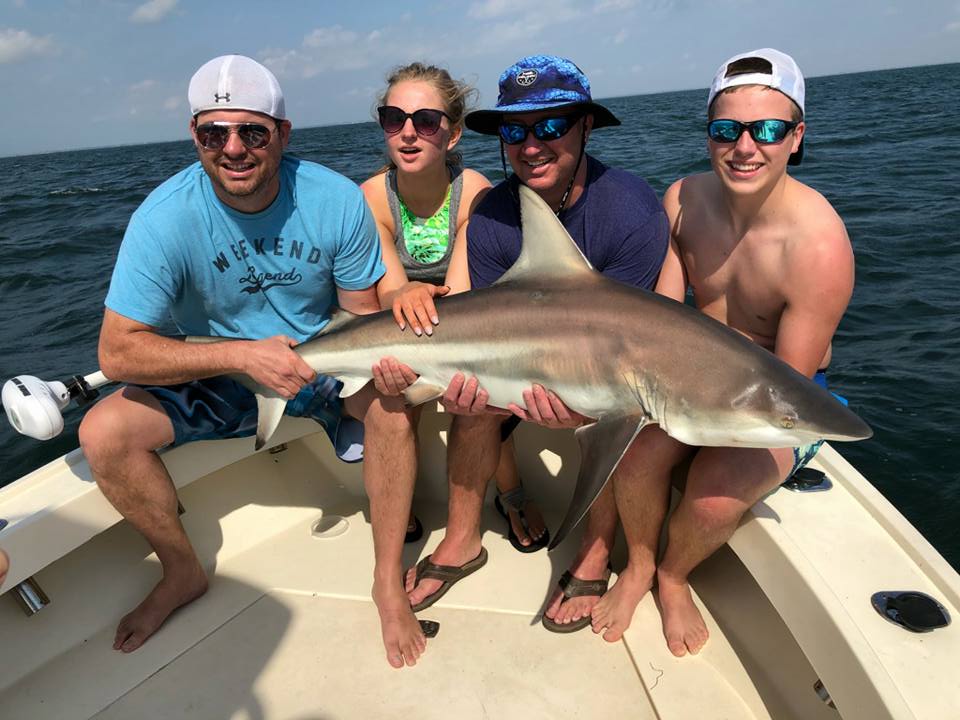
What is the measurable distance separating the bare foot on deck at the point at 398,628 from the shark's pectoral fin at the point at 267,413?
2.35 ft

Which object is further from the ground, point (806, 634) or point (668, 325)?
point (668, 325)

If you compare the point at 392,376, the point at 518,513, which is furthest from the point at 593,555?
the point at 392,376

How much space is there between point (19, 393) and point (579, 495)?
211 centimetres

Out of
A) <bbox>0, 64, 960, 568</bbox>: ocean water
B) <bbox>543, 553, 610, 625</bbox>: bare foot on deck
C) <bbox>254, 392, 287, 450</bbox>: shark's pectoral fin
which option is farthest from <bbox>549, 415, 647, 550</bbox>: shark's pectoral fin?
<bbox>0, 64, 960, 568</bbox>: ocean water

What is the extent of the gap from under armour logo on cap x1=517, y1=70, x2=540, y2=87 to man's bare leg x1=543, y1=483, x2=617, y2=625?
5.06 feet

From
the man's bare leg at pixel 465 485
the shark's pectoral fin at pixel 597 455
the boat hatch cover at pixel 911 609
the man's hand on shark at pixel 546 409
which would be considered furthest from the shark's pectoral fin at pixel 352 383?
the boat hatch cover at pixel 911 609

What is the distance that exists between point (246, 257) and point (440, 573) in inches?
59.3

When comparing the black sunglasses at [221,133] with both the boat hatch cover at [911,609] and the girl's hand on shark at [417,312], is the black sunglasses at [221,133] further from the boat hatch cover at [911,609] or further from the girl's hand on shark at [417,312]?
the boat hatch cover at [911,609]

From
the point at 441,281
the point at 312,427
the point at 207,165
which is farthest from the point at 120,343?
the point at 441,281

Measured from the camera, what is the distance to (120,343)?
8.30 ft

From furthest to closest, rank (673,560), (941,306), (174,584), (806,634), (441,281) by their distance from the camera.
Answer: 1. (941,306)
2. (441,281)
3. (174,584)
4. (673,560)
5. (806,634)

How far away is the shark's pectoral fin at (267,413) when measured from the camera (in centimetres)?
265

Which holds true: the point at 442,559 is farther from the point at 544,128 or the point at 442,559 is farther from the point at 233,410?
the point at 544,128

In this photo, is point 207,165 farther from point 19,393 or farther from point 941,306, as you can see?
point 941,306
